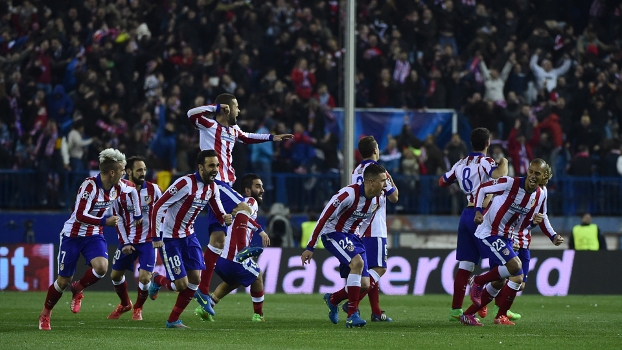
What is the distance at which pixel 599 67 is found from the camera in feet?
79.2

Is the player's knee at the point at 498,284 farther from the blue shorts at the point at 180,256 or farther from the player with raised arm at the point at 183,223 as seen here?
the blue shorts at the point at 180,256

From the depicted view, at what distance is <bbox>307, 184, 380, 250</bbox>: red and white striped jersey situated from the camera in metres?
11.2

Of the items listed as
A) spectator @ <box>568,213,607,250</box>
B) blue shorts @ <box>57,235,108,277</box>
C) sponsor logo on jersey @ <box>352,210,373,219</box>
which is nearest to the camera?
blue shorts @ <box>57,235,108,277</box>

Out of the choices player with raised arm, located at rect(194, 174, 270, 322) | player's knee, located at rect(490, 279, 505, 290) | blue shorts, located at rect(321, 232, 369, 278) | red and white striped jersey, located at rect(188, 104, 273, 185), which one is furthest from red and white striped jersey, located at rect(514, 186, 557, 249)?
red and white striped jersey, located at rect(188, 104, 273, 185)

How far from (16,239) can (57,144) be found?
206 cm

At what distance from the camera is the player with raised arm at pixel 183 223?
11.2 m

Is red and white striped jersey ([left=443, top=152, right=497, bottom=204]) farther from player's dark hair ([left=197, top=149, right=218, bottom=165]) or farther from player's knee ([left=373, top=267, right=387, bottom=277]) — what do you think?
player's dark hair ([left=197, top=149, right=218, bottom=165])

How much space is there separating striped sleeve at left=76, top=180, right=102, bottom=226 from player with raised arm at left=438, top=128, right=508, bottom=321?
4.24 meters

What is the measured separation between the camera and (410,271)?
64.0 ft

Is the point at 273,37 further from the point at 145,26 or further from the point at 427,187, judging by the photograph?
the point at 427,187

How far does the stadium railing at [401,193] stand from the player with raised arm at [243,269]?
8345 mm

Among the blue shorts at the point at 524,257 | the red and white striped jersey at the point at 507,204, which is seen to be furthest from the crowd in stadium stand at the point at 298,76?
the red and white striped jersey at the point at 507,204

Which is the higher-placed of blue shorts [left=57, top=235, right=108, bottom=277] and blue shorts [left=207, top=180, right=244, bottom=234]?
blue shorts [left=207, top=180, right=244, bottom=234]

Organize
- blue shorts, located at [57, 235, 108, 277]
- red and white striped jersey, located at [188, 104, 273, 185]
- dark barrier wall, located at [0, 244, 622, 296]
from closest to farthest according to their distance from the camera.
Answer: blue shorts, located at [57, 235, 108, 277] < red and white striped jersey, located at [188, 104, 273, 185] < dark barrier wall, located at [0, 244, 622, 296]
